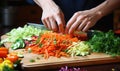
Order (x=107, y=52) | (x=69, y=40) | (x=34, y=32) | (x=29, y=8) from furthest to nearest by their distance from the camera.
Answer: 1. (x=29, y=8)
2. (x=34, y=32)
3. (x=69, y=40)
4. (x=107, y=52)

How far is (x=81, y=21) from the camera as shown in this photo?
1.86 m

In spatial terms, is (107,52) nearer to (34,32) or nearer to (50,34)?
(50,34)

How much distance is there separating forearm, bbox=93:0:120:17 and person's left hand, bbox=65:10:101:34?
0.04 metres

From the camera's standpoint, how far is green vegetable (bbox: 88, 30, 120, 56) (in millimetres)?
1734

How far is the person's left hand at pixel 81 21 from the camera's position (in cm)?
185

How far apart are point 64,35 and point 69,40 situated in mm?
54

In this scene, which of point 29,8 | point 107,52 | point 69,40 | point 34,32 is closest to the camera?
point 107,52

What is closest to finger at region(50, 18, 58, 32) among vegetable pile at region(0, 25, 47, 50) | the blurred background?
vegetable pile at region(0, 25, 47, 50)

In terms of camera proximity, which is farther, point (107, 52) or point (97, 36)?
point (97, 36)

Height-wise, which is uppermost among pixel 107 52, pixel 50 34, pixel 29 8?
pixel 29 8

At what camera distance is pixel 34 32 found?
2.10m

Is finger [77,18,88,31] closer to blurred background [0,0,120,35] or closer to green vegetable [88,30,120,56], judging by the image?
green vegetable [88,30,120,56]

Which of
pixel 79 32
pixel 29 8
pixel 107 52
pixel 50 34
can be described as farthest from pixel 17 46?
pixel 29 8

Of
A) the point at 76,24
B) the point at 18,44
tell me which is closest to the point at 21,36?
the point at 18,44
